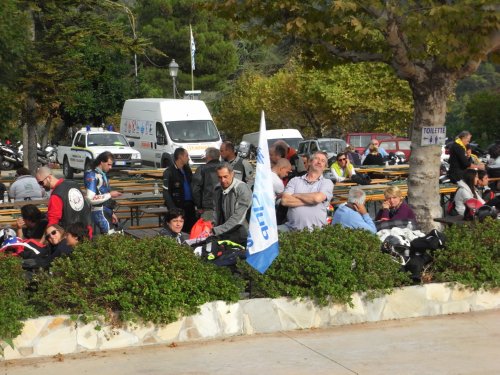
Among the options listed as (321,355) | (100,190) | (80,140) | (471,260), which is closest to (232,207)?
(100,190)

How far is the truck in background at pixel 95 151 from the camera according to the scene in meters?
35.2

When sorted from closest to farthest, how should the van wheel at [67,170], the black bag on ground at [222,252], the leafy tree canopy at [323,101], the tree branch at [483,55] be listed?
the black bag on ground at [222,252] → the tree branch at [483,55] → the van wheel at [67,170] → the leafy tree canopy at [323,101]

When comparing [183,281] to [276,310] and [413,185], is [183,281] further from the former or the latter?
[413,185]

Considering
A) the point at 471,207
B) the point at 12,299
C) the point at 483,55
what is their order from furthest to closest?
the point at 471,207 → the point at 483,55 → the point at 12,299

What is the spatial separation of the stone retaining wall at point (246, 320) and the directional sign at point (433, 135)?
2925 millimetres

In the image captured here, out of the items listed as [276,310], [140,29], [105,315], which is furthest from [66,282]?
[140,29]

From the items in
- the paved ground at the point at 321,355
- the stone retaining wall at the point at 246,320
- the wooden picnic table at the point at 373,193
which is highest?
the wooden picnic table at the point at 373,193

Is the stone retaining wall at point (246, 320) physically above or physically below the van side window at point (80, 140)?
below

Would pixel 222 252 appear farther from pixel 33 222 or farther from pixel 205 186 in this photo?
pixel 205 186

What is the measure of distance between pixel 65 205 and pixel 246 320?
9.03 ft

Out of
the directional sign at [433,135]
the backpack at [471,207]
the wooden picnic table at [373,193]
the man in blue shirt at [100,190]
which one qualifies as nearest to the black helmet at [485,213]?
the backpack at [471,207]

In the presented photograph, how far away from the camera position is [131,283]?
808 centimetres

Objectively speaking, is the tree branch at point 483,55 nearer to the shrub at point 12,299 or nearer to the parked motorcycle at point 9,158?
the shrub at point 12,299

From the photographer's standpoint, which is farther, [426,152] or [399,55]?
[426,152]
